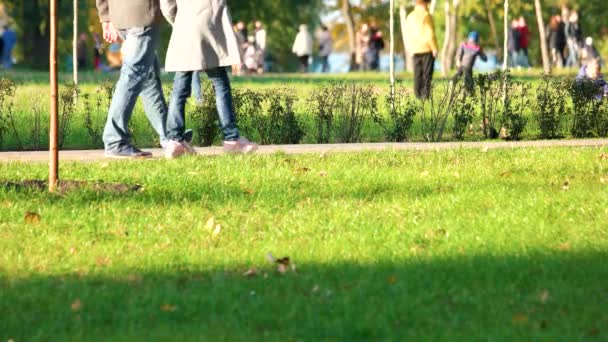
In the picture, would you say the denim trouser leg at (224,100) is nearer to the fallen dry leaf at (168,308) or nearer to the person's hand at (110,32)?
the person's hand at (110,32)

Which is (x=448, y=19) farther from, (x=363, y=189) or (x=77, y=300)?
(x=77, y=300)

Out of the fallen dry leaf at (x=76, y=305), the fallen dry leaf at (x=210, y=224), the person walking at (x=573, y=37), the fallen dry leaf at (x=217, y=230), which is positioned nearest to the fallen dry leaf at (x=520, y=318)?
the fallen dry leaf at (x=76, y=305)

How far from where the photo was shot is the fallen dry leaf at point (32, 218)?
9242 mm

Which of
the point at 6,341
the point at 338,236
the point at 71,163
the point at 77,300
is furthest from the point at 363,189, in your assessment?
the point at 6,341

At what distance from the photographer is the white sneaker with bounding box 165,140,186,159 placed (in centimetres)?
1295

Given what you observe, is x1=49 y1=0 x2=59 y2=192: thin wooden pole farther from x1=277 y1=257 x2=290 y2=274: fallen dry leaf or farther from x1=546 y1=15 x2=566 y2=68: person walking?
x1=546 y1=15 x2=566 y2=68: person walking

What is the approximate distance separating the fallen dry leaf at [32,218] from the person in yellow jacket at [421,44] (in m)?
15.3

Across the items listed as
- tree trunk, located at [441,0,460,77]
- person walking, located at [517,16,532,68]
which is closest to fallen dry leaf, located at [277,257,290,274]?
tree trunk, located at [441,0,460,77]

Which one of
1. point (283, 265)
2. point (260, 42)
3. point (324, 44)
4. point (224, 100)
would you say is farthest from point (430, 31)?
point (324, 44)

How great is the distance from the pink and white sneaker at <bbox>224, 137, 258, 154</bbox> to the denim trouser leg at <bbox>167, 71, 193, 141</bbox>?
0.39 meters

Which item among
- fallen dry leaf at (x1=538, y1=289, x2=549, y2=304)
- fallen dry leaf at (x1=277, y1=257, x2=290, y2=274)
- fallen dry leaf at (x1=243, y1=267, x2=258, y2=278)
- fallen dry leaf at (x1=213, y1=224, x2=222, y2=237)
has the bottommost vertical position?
fallen dry leaf at (x1=538, y1=289, x2=549, y2=304)

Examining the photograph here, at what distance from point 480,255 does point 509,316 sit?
1.43 m

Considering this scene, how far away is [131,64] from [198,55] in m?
0.54

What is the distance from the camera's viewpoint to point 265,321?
21.5 ft
